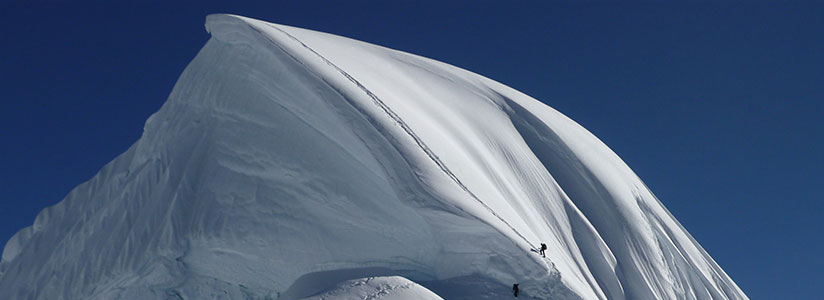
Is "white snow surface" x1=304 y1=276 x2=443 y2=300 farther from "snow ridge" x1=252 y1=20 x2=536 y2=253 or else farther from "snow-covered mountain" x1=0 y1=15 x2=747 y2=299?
"snow ridge" x1=252 y1=20 x2=536 y2=253

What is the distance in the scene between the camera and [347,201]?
15.8 m

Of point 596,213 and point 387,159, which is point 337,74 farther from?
point 596,213

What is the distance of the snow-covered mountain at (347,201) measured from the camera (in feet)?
47.2

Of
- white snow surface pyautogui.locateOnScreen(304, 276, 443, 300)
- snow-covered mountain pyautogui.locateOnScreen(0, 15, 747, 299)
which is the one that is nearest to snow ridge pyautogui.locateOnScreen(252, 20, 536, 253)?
snow-covered mountain pyautogui.locateOnScreen(0, 15, 747, 299)

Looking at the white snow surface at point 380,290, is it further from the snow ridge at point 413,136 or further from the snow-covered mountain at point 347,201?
the snow ridge at point 413,136

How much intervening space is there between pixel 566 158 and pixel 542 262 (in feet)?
19.6

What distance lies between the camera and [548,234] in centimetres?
1619

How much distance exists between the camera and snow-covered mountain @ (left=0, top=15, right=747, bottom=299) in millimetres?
14391

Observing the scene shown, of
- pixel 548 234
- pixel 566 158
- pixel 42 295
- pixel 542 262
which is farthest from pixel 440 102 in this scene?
pixel 42 295

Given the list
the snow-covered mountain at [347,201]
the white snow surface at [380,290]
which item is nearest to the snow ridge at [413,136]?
the snow-covered mountain at [347,201]

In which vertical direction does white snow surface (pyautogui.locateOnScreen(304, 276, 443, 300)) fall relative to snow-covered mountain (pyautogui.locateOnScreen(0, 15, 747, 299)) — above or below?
below

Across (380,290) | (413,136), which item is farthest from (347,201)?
(380,290)

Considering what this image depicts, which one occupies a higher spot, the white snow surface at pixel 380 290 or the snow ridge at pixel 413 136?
the snow ridge at pixel 413 136

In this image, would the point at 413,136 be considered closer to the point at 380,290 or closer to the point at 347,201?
the point at 347,201
